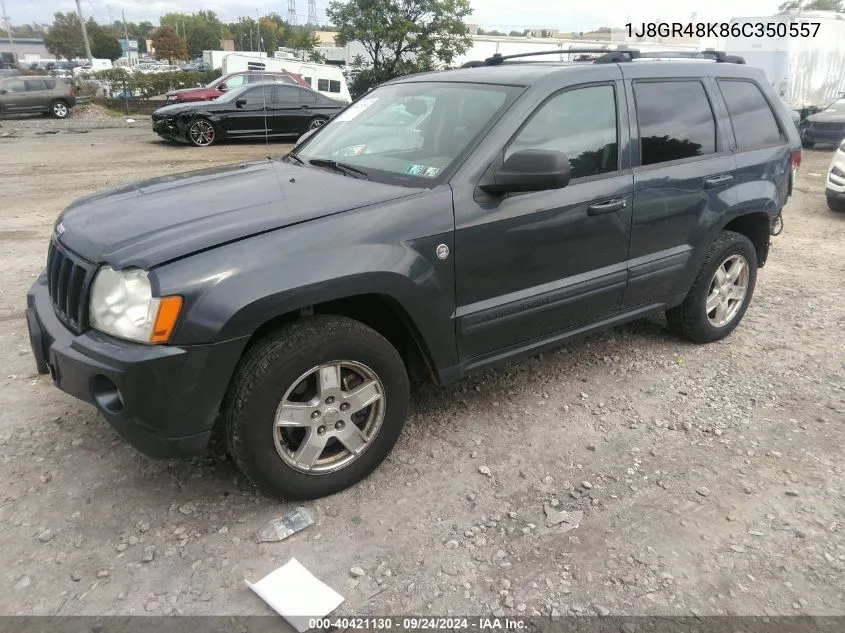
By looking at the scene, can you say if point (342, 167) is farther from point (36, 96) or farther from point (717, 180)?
point (36, 96)

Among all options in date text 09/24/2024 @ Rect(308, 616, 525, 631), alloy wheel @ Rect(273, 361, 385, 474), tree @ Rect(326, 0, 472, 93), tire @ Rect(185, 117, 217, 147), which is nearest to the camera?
date text 09/24/2024 @ Rect(308, 616, 525, 631)

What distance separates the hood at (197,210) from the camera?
2424mm

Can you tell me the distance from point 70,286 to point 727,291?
12.9 ft

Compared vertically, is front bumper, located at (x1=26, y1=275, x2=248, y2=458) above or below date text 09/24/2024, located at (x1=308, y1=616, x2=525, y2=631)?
above

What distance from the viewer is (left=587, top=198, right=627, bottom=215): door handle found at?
3.31m

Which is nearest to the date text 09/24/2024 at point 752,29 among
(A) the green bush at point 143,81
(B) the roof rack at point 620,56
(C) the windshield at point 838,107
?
(C) the windshield at point 838,107

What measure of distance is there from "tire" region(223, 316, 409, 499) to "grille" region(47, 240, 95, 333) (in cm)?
65

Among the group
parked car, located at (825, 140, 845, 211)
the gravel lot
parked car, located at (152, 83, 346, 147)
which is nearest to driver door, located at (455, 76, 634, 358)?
the gravel lot

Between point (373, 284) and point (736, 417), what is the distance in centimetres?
223

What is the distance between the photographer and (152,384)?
229 cm

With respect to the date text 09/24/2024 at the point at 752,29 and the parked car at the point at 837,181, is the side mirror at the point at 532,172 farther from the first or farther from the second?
the date text 09/24/2024 at the point at 752,29

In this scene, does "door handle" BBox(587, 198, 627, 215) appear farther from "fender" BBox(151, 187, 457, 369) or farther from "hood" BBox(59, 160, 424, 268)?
"hood" BBox(59, 160, 424, 268)

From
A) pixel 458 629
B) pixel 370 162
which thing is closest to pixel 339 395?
pixel 458 629

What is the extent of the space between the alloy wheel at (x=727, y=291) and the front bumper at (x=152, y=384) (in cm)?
325
